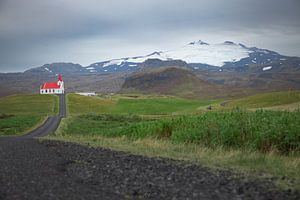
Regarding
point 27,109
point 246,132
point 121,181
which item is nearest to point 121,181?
point 121,181

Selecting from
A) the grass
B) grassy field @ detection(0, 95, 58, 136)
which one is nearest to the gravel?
grassy field @ detection(0, 95, 58, 136)

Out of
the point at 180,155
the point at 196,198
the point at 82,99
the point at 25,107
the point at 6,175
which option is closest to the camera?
the point at 196,198

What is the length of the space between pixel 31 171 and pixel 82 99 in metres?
121

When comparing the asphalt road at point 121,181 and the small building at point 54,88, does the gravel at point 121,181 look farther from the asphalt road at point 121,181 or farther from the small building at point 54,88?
the small building at point 54,88

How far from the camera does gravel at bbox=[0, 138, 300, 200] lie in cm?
1174

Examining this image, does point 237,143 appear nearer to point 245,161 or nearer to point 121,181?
point 245,161

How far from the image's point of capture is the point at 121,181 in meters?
14.0

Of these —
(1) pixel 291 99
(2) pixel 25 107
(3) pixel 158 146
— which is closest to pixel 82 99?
(2) pixel 25 107

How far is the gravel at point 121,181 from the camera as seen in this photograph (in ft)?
38.5

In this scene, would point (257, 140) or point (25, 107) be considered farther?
point (25, 107)

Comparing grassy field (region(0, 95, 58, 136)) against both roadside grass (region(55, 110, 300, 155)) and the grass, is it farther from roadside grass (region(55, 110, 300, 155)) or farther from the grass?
roadside grass (region(55, 110, 300, 155))

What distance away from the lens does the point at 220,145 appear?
2281cm

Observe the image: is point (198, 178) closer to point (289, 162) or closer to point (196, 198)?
point (196, 198)

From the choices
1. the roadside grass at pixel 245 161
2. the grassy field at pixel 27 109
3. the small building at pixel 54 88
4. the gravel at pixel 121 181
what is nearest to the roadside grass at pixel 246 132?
the roadside grass at pixel 245 161
